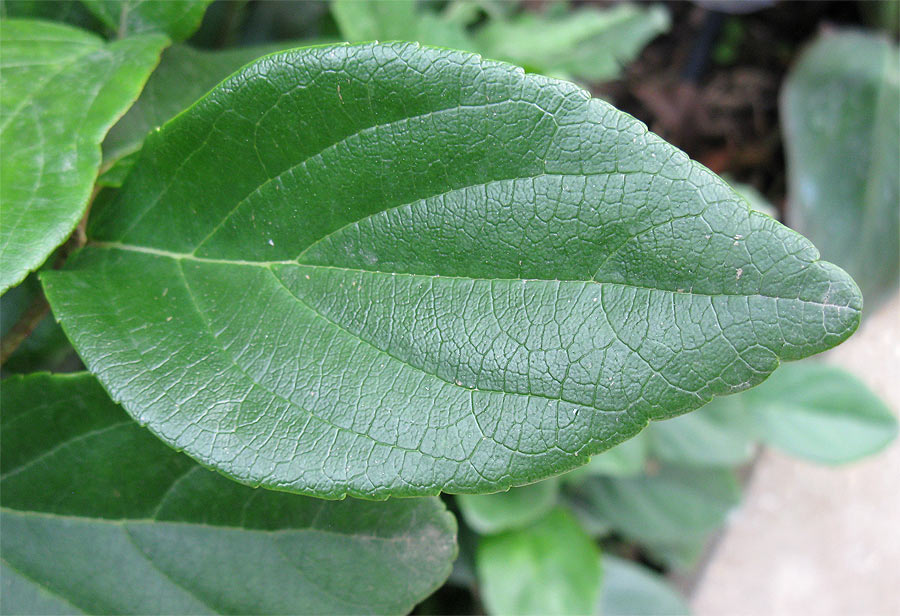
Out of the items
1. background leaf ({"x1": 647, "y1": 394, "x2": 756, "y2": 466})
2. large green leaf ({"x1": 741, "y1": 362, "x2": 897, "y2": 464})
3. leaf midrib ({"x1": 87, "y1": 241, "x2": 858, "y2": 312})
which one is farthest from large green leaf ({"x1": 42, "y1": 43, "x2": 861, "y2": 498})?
large green leaf ({"x1": 741, "y1": 362, "x2": 897, "y2": 464})

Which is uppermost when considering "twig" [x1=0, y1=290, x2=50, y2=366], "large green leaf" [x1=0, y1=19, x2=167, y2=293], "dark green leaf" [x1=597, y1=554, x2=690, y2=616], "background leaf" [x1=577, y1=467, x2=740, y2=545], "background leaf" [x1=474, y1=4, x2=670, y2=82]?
"large green leaf" [x1=0, y1=19, x2=167, y2=293]

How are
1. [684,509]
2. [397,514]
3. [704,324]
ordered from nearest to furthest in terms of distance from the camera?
[704,324], [397,514], [684,509]

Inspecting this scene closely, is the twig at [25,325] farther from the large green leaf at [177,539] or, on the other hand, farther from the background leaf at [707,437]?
the background leaf at [707,437]

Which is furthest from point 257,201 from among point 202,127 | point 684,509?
point 684,509

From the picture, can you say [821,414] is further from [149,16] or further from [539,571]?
[149,16]

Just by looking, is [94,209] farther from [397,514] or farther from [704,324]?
[704,324]

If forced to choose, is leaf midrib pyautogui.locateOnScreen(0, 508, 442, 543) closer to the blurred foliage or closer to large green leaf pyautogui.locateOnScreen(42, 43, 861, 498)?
large green leaf pyautogui.locateOnScreen(42, 43, 861, 498)

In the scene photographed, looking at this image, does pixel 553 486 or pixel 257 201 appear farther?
pixel 553 486
